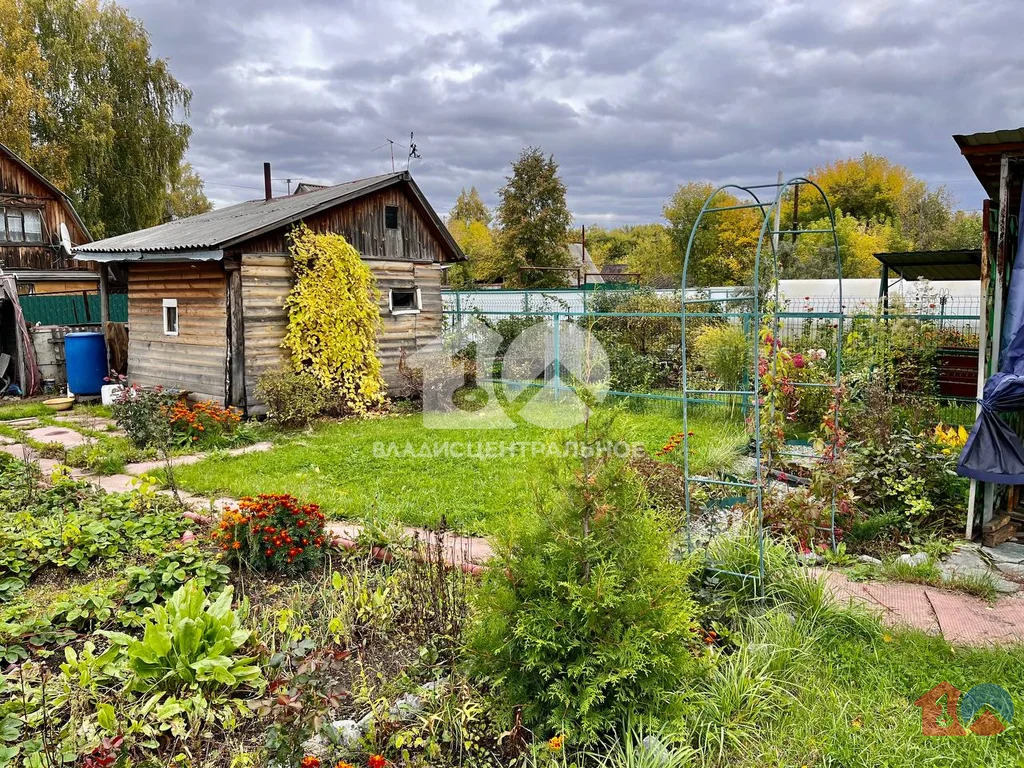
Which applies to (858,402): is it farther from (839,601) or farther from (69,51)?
(69,51)

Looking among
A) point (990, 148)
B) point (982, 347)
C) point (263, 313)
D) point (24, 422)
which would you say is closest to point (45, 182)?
point (24, 422)

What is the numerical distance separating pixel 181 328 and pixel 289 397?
2.55m

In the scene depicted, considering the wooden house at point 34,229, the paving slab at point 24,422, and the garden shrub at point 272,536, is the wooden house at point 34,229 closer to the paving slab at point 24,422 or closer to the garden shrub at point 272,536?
the paving slab at point 24,422

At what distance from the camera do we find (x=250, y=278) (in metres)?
9.15

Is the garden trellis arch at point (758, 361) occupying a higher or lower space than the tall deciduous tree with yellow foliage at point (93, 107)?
lower

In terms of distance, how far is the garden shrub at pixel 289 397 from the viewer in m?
8.80

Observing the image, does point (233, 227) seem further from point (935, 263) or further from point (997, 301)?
point (935, 263)

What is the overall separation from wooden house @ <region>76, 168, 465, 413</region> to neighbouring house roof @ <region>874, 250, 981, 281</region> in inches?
288

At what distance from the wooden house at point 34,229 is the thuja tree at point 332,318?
40.2 ft

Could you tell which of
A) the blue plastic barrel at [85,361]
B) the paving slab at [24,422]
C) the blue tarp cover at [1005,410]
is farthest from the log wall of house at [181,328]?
the blue tarp cover at [1005,410]

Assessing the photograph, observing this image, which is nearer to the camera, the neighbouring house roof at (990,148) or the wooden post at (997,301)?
the neighbouring house roof at (990,148)

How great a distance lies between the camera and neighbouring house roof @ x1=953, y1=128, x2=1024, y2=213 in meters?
4.29

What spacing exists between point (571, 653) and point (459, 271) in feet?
122

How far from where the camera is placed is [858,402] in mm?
6844
